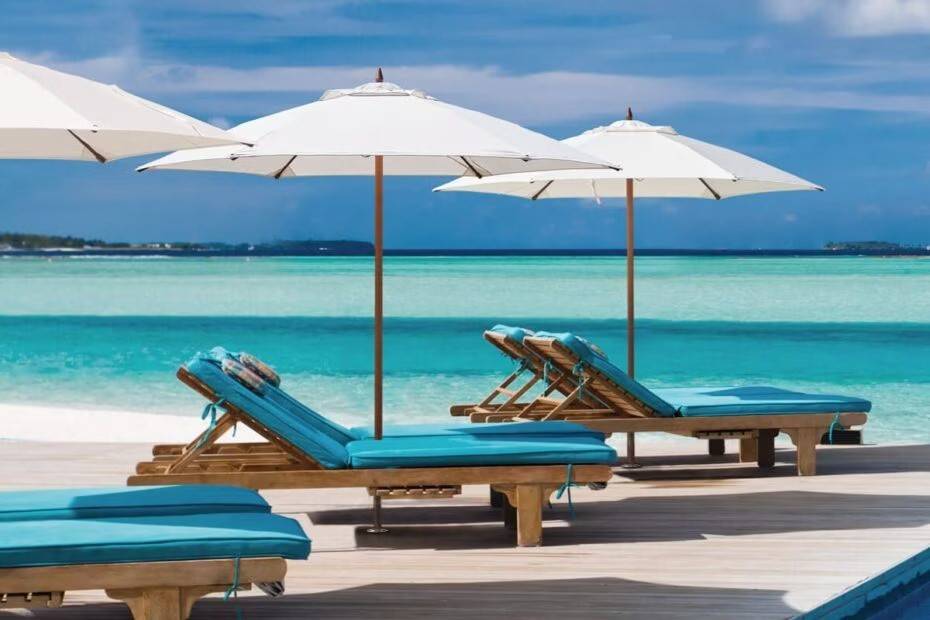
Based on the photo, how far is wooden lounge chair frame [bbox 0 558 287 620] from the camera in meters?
4.13

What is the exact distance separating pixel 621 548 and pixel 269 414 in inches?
57.4

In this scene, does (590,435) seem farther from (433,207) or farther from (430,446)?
(433,207)

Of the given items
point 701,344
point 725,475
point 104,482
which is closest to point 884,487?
point 725,475

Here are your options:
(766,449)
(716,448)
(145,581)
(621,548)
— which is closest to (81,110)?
(145,581)

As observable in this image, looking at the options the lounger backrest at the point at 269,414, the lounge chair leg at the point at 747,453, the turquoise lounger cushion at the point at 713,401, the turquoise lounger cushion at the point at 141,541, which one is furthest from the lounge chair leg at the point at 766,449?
the turquoise lounger cushion at the point at 141,541

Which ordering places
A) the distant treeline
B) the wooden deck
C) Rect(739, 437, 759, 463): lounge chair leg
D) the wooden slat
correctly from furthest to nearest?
1. the distant treeline
2. Rect(739, 437, 759, 463): lounge chair leg
3. the wooden slat
4. the wooden deck

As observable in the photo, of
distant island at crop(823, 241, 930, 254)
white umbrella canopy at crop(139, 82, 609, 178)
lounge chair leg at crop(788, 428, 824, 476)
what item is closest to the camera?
white umbrella canopy at crop(139, 82, 609, 178)

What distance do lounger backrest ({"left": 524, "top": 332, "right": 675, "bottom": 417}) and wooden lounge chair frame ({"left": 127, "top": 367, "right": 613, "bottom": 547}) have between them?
1.33m

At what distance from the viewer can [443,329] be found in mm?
36500

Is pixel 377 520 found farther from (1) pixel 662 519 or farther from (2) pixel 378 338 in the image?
(1) pixel 662 519

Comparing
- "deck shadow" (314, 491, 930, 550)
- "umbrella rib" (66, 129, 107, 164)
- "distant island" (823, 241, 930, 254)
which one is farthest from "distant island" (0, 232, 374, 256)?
"umbrella rib" (66, 129, 107, 164)

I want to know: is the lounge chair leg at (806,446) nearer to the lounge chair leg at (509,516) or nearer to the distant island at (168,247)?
the lounge chair leg at (509,516)

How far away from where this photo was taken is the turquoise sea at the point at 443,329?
22.4 meters

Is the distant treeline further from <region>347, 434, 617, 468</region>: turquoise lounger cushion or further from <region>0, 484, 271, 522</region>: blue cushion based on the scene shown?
<region>0, 484, 271, 522</region>: blue cushion
